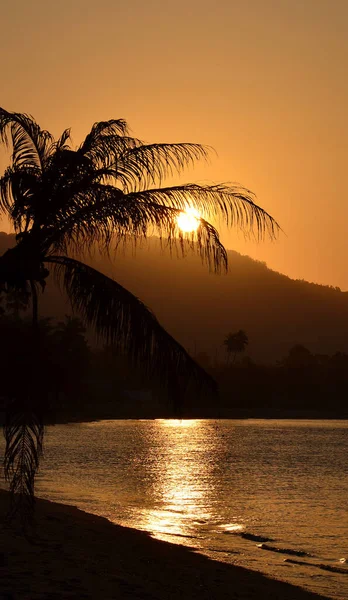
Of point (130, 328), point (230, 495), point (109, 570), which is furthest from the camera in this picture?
point (230, 495)

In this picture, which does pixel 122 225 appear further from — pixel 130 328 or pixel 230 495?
pixel 230 495

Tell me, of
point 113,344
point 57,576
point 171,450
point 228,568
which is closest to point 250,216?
point 113,344

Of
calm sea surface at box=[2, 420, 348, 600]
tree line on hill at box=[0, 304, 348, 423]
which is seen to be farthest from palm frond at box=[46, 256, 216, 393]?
tree line on hill at box=[0, 304, 348, 423]

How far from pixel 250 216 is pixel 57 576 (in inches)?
238

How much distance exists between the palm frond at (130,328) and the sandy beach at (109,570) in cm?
329

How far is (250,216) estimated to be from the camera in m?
12.0

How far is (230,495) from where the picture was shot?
39031 mm

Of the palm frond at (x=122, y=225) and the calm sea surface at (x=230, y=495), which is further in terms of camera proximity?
the calm sea surface at (x=230, y=495)

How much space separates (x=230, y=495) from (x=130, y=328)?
2945 cm

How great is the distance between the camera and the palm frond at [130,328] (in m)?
11.1

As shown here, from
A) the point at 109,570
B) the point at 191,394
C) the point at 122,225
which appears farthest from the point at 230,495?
the point at 191,394

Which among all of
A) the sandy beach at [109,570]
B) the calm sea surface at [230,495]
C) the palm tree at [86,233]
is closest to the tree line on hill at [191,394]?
the calm sea surface at [230,495]

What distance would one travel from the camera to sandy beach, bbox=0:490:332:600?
11.8m

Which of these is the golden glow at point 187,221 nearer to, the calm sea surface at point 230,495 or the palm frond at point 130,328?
the palm frond at point 130,328
